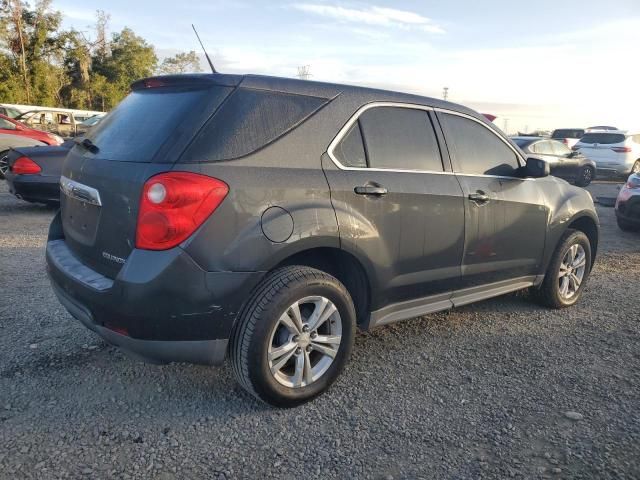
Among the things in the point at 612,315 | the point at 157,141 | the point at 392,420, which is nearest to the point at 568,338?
the point at 612,315

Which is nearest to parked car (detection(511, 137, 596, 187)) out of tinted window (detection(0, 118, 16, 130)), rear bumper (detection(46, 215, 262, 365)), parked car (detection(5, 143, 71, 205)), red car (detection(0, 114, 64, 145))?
parked car (detection(5, 143, 71, 205))

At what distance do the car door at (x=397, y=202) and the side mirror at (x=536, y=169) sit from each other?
0.88 m

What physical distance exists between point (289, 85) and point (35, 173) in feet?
19.4

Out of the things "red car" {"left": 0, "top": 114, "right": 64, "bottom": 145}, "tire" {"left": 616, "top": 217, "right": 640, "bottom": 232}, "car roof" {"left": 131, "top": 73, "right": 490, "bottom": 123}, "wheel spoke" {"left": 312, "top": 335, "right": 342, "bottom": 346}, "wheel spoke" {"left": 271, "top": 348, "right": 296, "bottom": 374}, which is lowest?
"tire" {"left": 616, "top": 217, "right": 640, "bottom": 232}

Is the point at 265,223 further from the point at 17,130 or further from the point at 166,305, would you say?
the point at 17,130

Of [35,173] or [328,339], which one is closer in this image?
[328,339]

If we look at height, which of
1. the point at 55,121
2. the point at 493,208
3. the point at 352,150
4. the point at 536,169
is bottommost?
the point at 55,121

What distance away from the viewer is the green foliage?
112 ft

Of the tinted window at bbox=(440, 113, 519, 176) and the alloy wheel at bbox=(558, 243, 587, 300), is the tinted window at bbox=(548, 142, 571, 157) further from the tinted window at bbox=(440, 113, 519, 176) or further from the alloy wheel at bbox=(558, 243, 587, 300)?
the tinted window at bbox=(440, 113, 519, 176)

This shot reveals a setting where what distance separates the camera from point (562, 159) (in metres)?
14.4

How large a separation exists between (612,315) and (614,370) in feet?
4.14

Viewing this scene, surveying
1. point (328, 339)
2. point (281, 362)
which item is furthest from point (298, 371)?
point (328, 339)

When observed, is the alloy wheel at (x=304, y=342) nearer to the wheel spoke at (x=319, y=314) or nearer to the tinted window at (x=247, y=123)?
the wheel spoke at (x=319, y=314)

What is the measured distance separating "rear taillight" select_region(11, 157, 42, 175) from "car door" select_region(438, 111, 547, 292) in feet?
20.0
